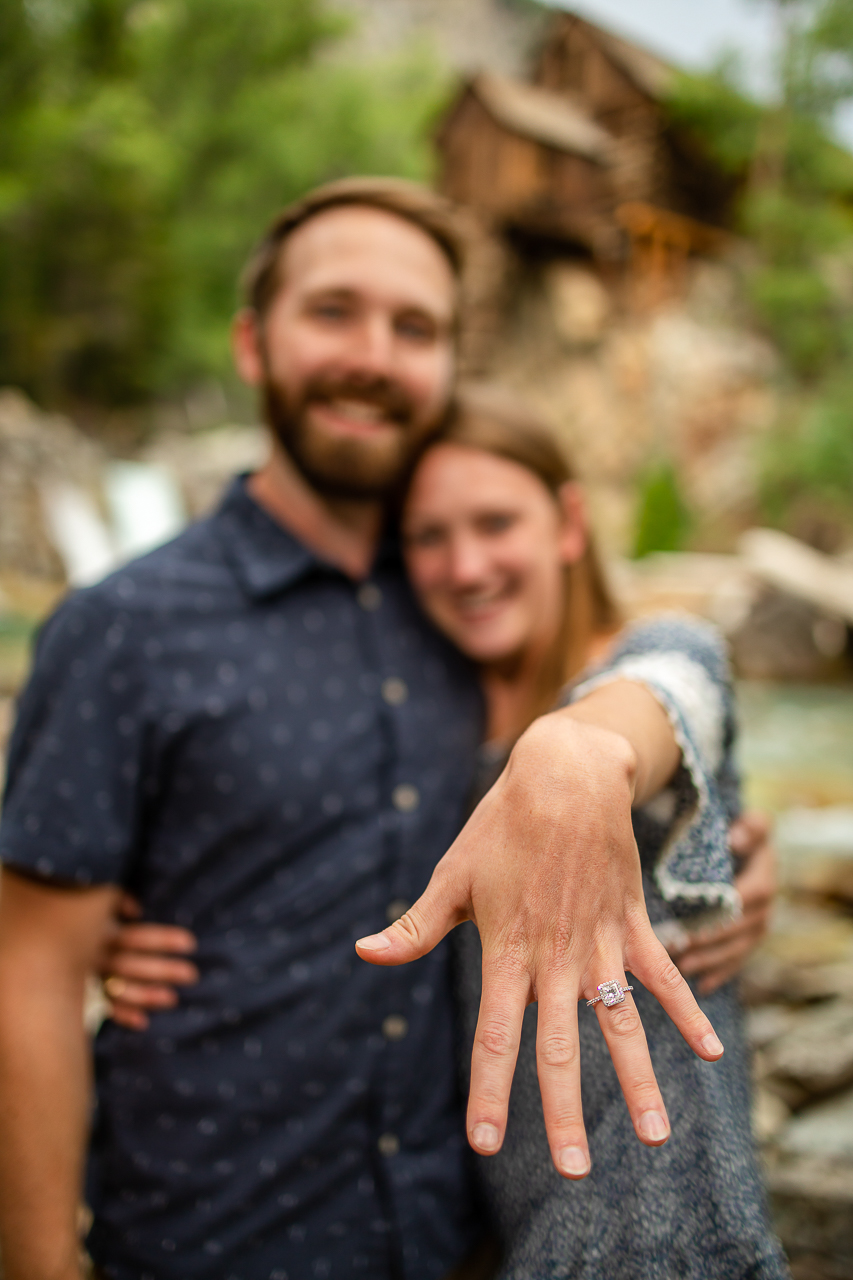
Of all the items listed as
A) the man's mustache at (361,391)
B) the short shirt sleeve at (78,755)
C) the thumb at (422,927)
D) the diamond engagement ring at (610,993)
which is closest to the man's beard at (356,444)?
the man's mustache at (361,391)

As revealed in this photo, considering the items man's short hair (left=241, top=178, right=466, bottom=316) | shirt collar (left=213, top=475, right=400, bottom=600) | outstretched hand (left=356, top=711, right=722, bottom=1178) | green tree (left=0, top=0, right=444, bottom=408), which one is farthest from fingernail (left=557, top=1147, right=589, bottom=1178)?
green tree (left=0, top=0, right=444, bottom=408)

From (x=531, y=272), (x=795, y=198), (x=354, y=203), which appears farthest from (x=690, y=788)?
(x=531, y=272)

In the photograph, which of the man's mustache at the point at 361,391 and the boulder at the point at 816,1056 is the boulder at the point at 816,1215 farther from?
the man's mustache at the point at 361,391

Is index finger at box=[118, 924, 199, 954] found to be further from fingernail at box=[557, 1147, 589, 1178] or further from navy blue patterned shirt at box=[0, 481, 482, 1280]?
fingernail at box=[557, 1147, 589, 1178]

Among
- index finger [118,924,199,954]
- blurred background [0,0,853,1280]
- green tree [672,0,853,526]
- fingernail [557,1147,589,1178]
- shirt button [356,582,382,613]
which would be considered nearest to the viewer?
fingernail [557,1147,589,1178]

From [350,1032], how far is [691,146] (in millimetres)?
21428

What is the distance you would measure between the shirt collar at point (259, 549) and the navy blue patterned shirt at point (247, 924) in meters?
0.10

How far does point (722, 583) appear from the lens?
1199 cm

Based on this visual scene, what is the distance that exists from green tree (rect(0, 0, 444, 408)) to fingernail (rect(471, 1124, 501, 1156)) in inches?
536

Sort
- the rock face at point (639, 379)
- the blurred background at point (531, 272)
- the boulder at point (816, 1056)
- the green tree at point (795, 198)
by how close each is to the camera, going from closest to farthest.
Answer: the boulder at point (816, 1056) → the blurred background at point (531, 272) → the green tree at point (795, 198) → the rock face at point (639, 379)

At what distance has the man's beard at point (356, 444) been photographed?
1742mm

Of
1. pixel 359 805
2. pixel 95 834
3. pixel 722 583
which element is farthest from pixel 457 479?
pixel 722 583

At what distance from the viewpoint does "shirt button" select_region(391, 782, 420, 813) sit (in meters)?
1.57

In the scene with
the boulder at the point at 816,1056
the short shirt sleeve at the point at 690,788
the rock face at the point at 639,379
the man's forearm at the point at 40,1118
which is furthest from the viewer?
the rock face at the point at 639,379
